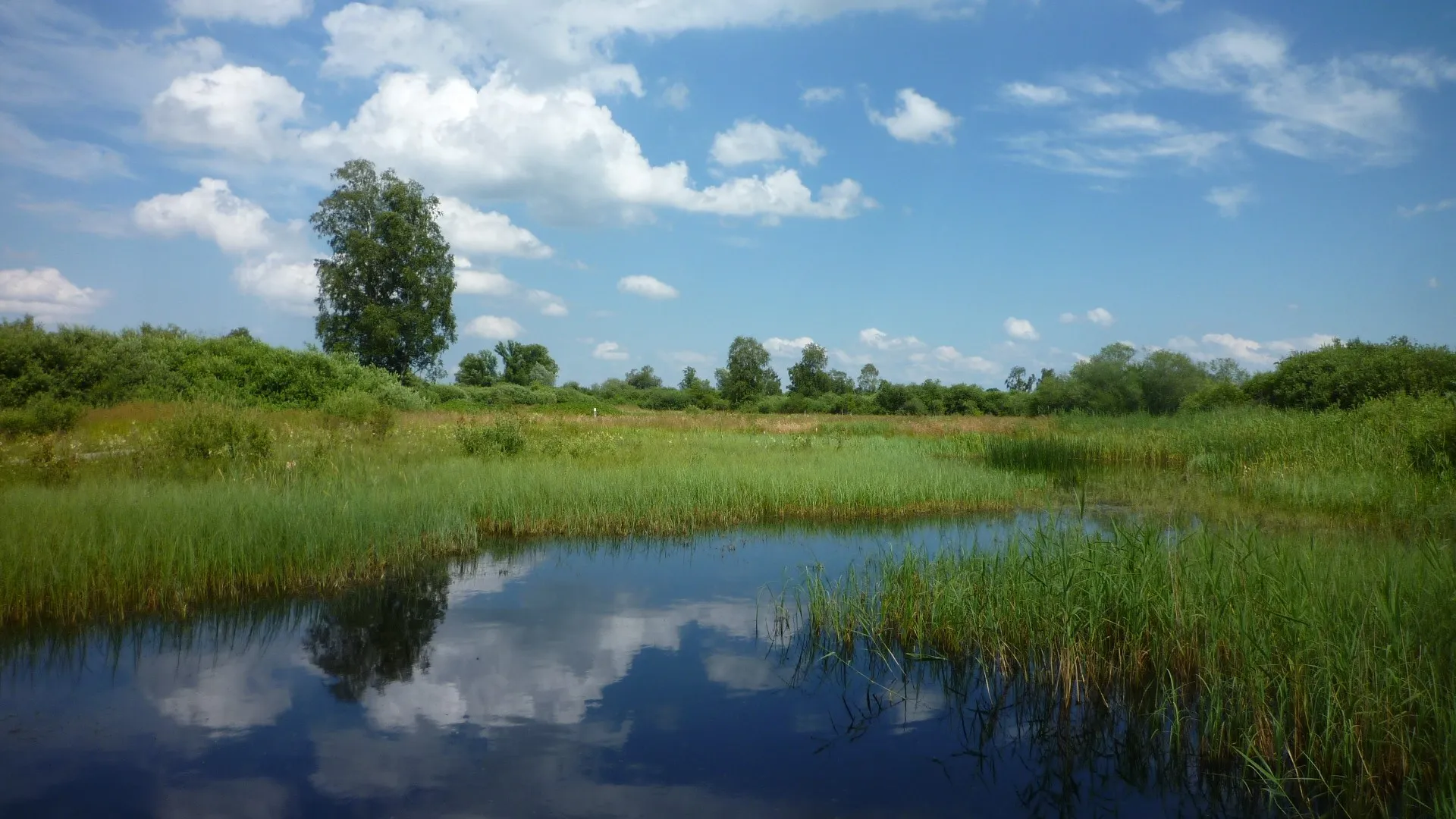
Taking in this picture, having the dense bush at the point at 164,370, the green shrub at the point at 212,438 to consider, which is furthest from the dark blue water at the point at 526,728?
the dense bush at the point at 164,370

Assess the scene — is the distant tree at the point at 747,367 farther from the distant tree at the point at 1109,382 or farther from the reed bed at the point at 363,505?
the reed bed at the point at 363,505

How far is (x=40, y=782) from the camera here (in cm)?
497

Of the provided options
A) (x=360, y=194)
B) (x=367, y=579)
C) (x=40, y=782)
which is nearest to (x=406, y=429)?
(x=367, y=579)

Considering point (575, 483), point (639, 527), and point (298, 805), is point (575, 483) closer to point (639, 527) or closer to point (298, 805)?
point (639, 527)

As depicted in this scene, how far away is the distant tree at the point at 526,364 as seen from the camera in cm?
7156

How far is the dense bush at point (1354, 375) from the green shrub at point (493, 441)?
→ 24.3m

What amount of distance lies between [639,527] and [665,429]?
48.6 feet

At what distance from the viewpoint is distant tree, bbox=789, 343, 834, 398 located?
69500mm

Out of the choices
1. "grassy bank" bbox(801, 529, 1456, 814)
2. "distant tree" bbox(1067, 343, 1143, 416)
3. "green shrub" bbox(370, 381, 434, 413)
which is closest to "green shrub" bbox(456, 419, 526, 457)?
"green shrub" bbox(370, 381, 434, 413)

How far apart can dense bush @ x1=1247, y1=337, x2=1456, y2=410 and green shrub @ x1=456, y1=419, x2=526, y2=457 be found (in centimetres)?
2430

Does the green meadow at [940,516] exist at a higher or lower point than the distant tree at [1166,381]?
lower

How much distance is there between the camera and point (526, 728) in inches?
234

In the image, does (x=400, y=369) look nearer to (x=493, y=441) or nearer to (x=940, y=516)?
(x=493, y=441)

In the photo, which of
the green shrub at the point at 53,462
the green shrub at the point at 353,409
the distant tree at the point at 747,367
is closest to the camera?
the green shrub at the point at 53,462
